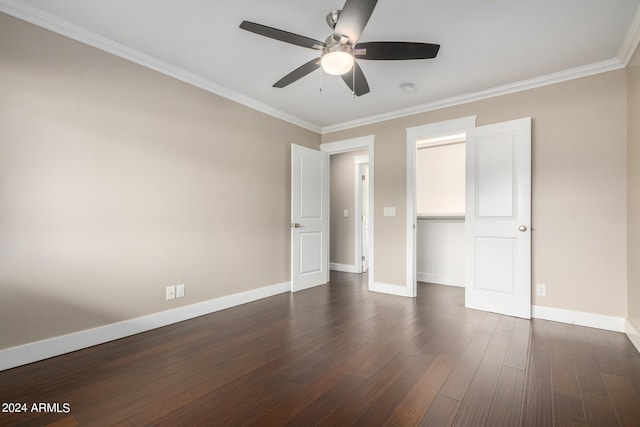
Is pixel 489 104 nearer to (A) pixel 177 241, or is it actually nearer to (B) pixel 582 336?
(B) pixel 582 336

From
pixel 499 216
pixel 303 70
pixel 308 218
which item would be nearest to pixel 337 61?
pixel 303 70

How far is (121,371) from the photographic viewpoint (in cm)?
201

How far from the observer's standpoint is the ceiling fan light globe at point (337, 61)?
1.85 m

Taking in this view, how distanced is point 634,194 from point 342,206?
409 cm

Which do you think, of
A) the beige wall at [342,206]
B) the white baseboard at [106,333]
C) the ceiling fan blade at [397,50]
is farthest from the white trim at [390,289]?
the ceiling fan blade at [397,50]

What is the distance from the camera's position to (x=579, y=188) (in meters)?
2.91

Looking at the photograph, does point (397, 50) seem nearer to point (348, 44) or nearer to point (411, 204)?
point (348, 44)

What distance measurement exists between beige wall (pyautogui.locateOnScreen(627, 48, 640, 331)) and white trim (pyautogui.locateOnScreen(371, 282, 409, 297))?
7.04 ft

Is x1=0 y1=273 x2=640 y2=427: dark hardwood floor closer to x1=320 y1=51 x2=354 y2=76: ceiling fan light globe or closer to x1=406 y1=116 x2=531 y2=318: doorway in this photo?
x1=406 y1=116 x2=531 y2=318: doorway

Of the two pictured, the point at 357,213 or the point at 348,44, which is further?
the point at 357,213

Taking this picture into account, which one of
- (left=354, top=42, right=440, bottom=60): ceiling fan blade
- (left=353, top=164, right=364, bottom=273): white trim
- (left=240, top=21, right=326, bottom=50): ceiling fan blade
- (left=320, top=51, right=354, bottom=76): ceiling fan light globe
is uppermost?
(left=240, top=21, right=326, bottom=50): ceiling fan blade

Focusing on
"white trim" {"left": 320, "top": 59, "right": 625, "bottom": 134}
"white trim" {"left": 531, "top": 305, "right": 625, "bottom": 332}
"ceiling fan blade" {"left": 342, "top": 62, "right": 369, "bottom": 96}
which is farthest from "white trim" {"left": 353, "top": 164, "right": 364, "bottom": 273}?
"ceiling fan blade" {"left": 342, "top": 62, "right": 369, "bottom": 96}

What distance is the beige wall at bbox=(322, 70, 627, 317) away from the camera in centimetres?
275

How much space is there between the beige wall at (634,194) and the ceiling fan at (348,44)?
6.53ft
